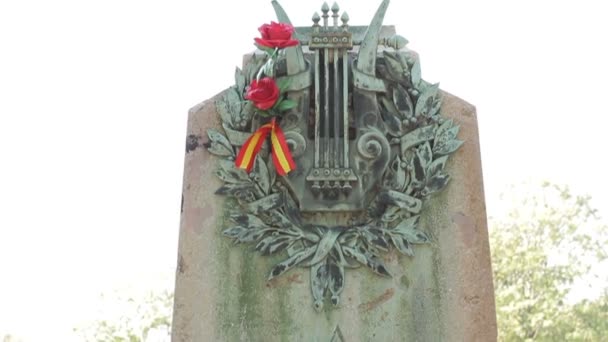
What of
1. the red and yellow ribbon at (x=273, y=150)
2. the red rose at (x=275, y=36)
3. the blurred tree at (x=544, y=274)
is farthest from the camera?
the blurred tree at (x=544, y=274)

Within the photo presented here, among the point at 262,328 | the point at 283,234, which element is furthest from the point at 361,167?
the point at 262,328

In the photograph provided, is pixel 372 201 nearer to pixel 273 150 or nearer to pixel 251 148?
pixel 273 150

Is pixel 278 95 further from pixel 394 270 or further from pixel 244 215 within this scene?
pixel 394 270

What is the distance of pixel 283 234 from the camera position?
586 cm

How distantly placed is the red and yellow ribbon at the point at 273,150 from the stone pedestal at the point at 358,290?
0.37 meters

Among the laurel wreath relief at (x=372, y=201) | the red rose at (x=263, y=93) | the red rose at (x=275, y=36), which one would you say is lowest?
the laurel wreath relief at (x=372, y=201)

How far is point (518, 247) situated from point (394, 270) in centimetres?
1932

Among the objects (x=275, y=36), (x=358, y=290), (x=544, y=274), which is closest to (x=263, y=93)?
(x=275, y=36)

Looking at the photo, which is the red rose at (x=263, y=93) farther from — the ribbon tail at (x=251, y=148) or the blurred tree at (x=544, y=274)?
the blurred tree at (x=544, y=274)

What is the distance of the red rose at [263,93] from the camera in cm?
575

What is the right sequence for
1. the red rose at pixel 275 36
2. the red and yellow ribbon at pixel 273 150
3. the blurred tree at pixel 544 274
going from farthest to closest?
the blurred tree at pixel 544 274 < the red and yellow ribbon at pixel 273 150 < the red rose at pixel 275 36

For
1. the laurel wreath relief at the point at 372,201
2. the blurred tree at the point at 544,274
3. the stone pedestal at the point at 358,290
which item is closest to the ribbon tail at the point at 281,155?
the laurel wreath relief at the point at 372,201

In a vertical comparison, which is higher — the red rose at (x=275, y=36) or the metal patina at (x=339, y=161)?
the red rose at (x=275, y=36)

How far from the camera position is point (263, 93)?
5.77 metres
